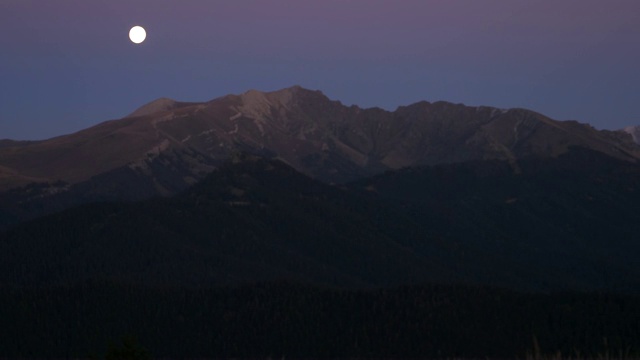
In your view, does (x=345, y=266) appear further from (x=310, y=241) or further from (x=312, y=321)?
(x=312, y=321)

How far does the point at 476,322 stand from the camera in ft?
177

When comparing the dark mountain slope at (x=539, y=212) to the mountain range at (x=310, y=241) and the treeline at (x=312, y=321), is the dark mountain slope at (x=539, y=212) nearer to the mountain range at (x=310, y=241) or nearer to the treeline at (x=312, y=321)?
the mountain range at (x=310, y=241)

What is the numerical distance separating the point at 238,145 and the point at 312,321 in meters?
117

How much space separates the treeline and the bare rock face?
8582cm

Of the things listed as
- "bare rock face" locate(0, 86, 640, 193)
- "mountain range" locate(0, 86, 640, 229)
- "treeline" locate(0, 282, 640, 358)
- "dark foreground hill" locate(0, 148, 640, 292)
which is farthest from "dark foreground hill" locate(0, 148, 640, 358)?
"bare rock face" locate(0, 86, 640, 193)

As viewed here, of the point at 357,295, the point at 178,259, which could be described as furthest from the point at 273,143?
the point at 357,295

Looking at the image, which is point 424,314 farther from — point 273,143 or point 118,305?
point 273,143

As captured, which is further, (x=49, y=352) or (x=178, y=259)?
(x=178, y=259)

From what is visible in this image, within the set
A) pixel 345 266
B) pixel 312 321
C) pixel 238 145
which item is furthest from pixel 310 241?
pixel 238 145

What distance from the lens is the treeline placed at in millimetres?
Answer: 51219

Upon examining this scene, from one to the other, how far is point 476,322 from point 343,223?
49.6 metres

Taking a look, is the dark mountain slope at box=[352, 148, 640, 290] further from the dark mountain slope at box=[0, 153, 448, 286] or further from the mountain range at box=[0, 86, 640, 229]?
the dark mountain slope at box=[0, 153, 448, 286]

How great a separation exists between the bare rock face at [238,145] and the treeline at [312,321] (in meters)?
85.8

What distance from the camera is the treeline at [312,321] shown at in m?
51.2
